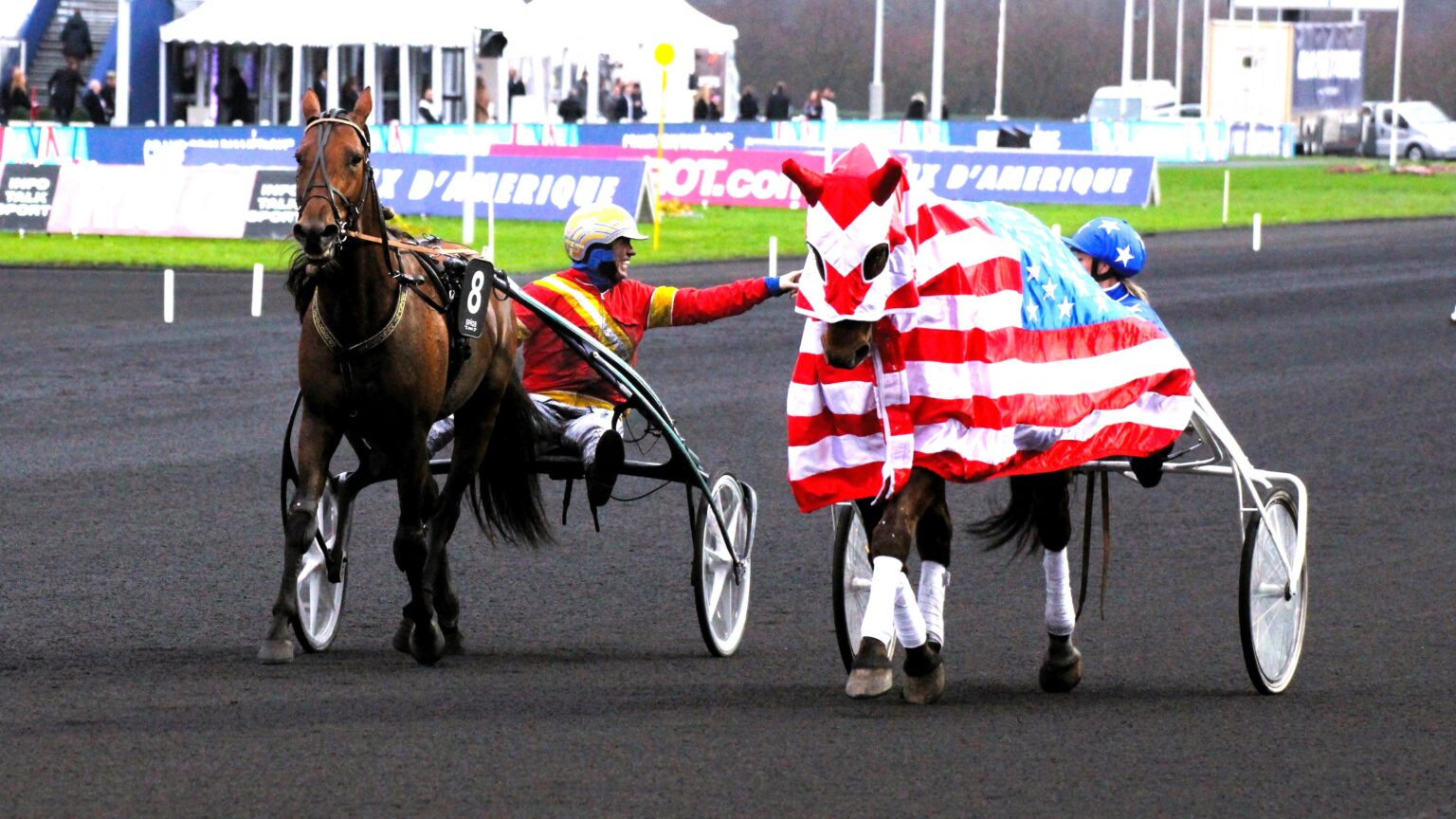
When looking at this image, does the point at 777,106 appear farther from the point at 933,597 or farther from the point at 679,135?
the point at 933,597

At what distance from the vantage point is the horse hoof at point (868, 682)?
19.7 feet

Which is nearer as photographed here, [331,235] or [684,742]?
[684,742]

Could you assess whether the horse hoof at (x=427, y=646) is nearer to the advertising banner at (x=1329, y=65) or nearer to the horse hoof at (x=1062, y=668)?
the horse hoof at (x=1062, y=668)

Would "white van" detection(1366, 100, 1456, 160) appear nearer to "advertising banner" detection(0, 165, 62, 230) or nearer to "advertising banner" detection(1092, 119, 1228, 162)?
"advertising banner" detection(1092, 119, 1228, 162)

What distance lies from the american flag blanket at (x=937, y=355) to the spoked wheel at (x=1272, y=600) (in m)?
0.60

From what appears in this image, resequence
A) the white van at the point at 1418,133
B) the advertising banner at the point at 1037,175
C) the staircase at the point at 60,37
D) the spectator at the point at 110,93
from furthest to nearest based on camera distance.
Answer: the white van at the point at 1418,133
the staircase at the point at 60,37
the spectator at the point at 110,93
the advertising banner at the point at 1037,175

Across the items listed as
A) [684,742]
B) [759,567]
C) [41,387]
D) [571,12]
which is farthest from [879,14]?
[684,742]

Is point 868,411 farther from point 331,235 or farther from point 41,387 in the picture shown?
point 41,387

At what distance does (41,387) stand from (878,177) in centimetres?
943

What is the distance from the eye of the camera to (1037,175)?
103ft

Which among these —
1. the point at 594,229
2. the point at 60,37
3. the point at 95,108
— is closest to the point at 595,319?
the point at 594,229

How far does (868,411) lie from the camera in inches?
234

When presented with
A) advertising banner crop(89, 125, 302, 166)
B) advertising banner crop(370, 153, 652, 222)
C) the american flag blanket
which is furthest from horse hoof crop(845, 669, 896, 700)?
advertising banner crop(89, 125, 302, 166)

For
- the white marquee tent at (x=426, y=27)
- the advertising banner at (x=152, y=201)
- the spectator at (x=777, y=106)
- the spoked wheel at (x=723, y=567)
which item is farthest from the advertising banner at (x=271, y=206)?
the spectator at (x=777, y=106)
